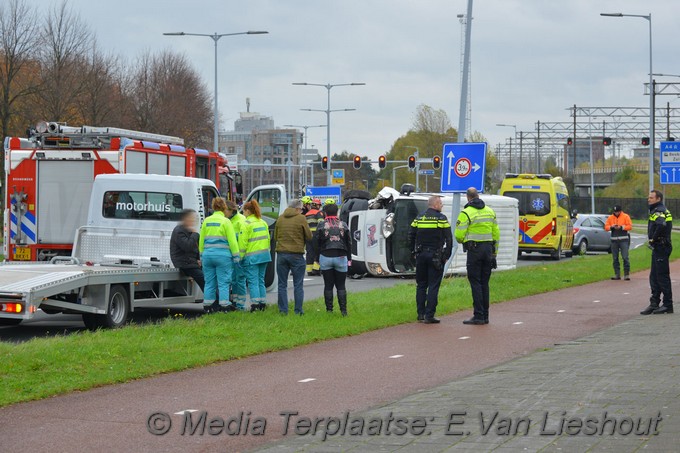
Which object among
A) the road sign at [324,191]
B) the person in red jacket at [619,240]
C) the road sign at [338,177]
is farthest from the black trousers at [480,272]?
the road sign at [338,177]

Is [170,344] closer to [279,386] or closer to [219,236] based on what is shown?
[279,386]

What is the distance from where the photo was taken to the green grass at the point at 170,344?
10234 millimetres

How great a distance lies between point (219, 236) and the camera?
15812mm

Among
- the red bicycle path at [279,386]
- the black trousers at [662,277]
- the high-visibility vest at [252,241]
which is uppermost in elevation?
the high-visibility vest at [252,241]

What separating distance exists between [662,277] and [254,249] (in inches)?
253

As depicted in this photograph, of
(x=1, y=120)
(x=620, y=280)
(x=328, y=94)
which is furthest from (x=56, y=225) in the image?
(x=328, y=94)

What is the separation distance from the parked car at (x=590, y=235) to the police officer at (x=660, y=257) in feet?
82.1

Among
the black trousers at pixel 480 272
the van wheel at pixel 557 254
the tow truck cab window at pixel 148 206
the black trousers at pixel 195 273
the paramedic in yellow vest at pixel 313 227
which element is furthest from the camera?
the van wheel at pixel 557 254

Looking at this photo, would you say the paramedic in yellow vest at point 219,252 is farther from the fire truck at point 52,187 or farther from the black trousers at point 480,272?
the fire truck at point 52,187

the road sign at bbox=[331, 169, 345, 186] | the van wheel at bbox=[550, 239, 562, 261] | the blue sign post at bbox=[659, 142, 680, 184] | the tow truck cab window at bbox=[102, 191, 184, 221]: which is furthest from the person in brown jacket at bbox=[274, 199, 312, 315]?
→ the road sign at bbox=[331, 169, 345, 186]

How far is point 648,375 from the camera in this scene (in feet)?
32.9

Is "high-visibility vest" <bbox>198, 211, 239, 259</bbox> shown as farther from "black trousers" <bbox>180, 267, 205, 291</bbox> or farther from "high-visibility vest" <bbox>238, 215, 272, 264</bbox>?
"black trousers" <bbox>180, 267, 205, 291</bbox>

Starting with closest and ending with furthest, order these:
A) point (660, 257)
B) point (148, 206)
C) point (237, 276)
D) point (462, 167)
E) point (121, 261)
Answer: point (237, 276) < point (121, 261) < point (660, 257) < point (148, 206) < point (462, 167)

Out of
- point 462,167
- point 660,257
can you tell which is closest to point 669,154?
point 462,167
